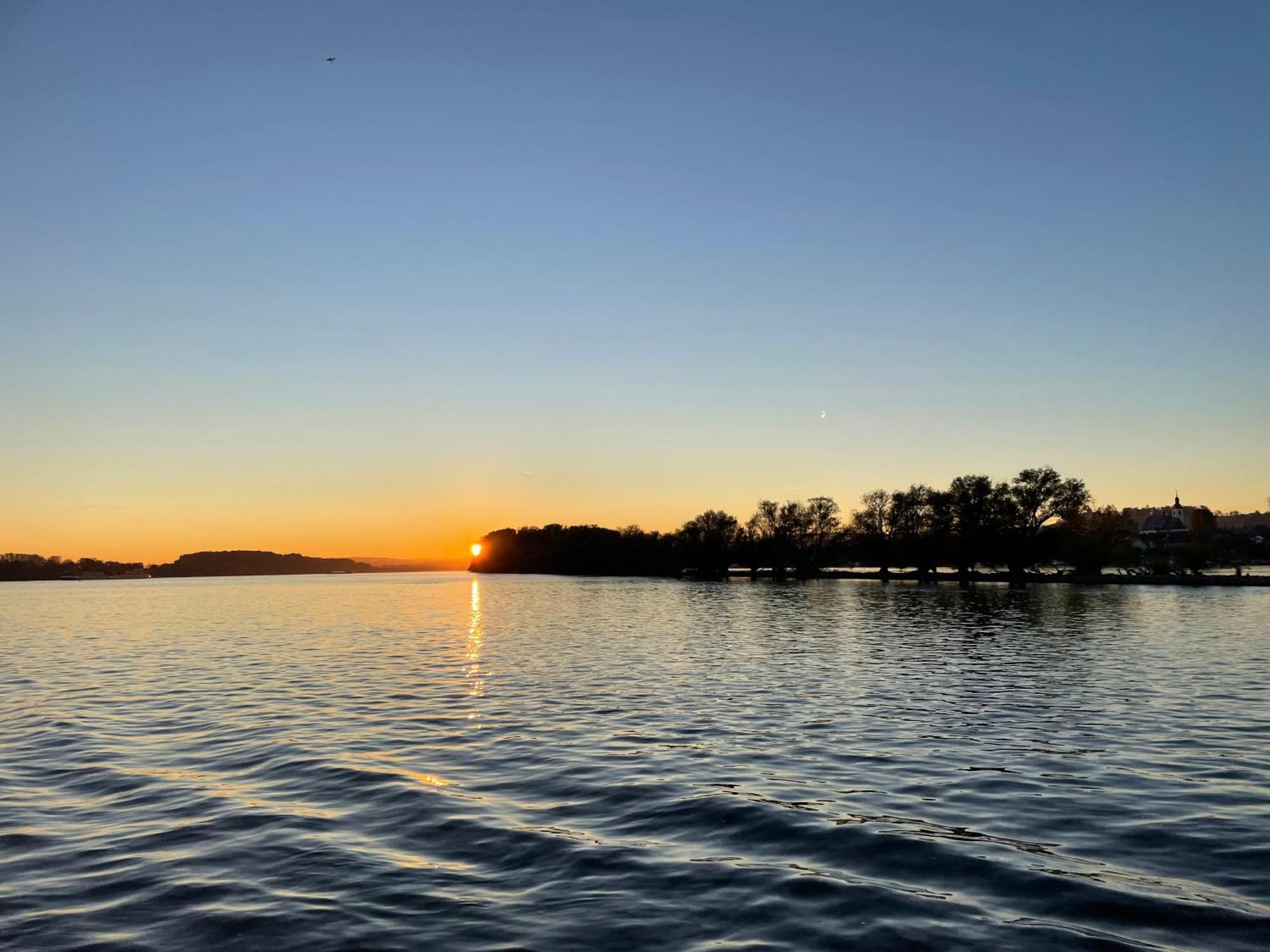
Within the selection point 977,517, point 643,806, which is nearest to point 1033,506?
point 977,517

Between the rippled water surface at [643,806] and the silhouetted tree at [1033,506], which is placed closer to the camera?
the rippled water surface at [643,806]

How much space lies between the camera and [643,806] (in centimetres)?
1669

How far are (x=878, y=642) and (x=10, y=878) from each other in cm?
4965

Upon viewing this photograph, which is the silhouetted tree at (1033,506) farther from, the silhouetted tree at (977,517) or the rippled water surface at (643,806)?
the rippled water surface at (643,806)

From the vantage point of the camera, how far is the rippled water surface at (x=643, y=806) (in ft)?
36.3

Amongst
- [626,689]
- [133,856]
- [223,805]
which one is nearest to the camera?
[133,856]

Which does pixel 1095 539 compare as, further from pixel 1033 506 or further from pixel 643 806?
pixel 643 806

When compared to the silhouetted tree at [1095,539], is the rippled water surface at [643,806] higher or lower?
lower

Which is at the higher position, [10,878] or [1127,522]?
[1127,522]

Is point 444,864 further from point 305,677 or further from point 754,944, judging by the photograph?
point 305,677

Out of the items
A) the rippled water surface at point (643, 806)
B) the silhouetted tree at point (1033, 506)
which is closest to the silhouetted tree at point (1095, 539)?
the silhouetted tree at point (1033, 506)

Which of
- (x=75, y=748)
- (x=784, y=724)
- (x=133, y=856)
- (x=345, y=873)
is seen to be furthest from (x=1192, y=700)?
(x=75, y=748)

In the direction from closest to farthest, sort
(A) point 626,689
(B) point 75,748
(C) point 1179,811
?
(C) point 1179,811, (B) point 75,748, (A) point 626,689

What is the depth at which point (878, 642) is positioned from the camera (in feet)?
181
